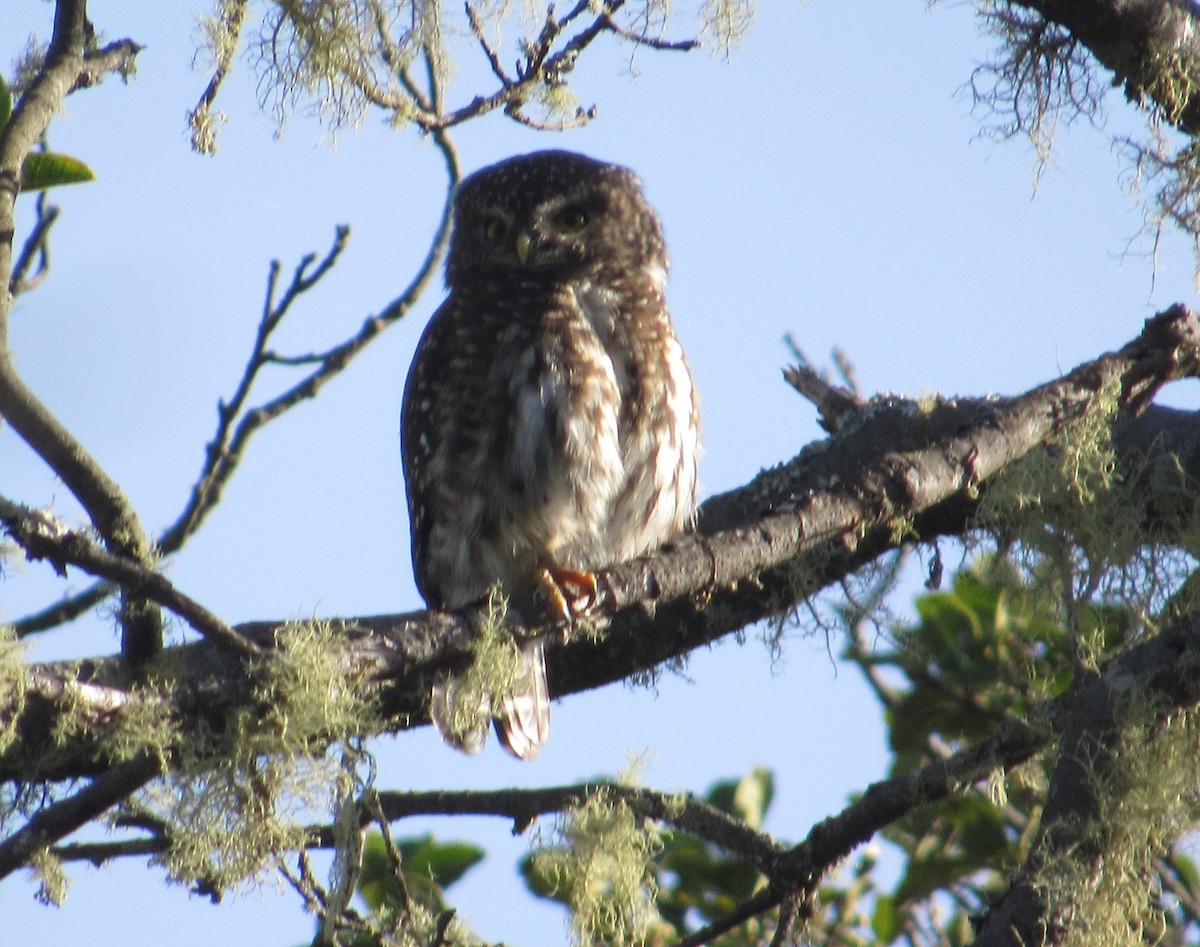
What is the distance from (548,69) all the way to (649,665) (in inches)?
62.9

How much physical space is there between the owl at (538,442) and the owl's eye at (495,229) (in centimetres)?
19

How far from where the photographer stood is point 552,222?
473cm

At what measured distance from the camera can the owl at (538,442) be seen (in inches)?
150

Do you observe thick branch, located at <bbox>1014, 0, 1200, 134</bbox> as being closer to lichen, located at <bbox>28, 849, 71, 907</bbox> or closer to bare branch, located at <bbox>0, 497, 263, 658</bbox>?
bare branch, located at <bbox>0, 497, 263, 658</bbox>

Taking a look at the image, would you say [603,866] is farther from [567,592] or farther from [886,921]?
[886,921]

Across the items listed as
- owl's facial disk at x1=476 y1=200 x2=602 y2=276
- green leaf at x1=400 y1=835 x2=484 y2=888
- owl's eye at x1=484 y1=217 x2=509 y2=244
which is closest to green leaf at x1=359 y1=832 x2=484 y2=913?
green leaf at x1=400 y1=835 x2=484 y2=888

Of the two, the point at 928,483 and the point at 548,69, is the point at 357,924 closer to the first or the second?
the point at 928,483

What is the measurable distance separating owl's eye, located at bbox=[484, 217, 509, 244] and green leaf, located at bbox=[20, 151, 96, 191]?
187 cm

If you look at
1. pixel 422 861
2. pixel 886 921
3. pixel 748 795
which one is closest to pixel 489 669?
pixel 422 861

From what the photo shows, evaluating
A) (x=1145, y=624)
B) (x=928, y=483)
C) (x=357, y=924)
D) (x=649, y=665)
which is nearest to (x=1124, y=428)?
(x=1145, y=624)

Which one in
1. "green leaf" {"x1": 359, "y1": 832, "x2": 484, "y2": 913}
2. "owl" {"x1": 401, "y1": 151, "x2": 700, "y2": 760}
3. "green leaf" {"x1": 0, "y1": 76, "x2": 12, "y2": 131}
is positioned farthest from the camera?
"green leaf" {"x1": 359, "y1": 832, "x2": 484, "y2": 913}

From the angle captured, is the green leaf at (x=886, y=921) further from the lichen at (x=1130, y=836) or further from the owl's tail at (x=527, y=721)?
the lichen at (x=1130, y=836)

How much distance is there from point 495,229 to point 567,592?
1674mm

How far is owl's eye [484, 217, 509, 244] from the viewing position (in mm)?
4734
